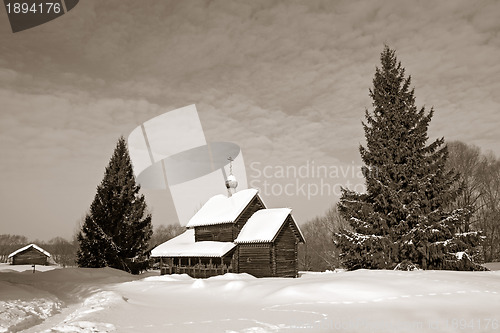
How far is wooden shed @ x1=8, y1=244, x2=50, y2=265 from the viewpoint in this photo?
Result: 58.0 meters

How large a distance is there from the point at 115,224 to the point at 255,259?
15.4m

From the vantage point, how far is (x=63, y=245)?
352 feet

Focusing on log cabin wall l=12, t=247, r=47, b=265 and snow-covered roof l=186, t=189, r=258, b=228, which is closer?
snow-covered roof l=186, t=189, r=258, b=228

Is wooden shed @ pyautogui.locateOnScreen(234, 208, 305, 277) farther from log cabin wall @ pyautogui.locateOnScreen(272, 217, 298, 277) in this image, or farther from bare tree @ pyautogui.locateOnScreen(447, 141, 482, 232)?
bare tree @ pyautogui.locateOnScreen(447, 141, 482, 232)

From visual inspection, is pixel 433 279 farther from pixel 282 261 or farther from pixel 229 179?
pixel 229 179

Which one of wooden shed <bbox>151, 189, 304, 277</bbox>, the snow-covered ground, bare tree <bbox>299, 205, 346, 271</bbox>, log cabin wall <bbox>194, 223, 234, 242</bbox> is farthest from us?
bare tree <bbox>299, 205, 346, 271</bbox>

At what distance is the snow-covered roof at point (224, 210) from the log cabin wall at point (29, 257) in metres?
44.3

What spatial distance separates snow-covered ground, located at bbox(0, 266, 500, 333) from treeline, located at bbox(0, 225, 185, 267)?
33440 millimetres

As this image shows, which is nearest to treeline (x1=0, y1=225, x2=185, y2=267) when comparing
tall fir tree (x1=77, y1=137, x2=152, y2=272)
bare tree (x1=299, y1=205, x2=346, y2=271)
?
tall fir tree (x1=77, y1=137, x2=152, y2=272)

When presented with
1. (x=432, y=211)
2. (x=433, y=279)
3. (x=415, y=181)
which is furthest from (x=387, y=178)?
(x=433, y=279)

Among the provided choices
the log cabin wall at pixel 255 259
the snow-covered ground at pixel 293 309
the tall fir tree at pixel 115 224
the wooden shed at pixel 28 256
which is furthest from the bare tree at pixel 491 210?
the wooden shed at pixel 28 256

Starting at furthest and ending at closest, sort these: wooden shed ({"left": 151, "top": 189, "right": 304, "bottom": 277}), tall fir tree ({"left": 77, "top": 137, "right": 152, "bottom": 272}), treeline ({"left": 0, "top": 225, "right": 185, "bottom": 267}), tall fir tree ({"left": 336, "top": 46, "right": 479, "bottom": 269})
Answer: treeline ({"left": 0, "top": 225, "right": 185, "bottom": 267}), tall fir tree ({"left": 77, "top": 137, "right": 152, "bottom": 272}), wooden shed ({"left": 151, "top": 189, "right": 304, "bottom": 277}), tall fir tree ({"left": 336, "top": 46, "right": 479, "bottom": 269})

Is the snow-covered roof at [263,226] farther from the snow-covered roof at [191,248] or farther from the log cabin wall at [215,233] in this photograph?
the snow-covered roof at [191,248]

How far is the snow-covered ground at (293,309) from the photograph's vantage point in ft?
22.2
